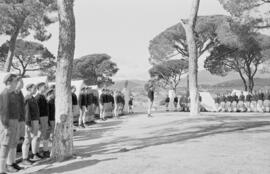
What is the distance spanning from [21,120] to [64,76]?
130 centimetres

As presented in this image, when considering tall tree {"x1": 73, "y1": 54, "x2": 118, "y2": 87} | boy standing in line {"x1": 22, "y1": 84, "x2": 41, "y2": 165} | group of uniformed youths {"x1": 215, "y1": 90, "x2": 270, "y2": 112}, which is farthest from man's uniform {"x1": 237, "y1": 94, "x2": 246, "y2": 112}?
tall tree {"x1": 73, "y1": 54, "x2": 118, "y2": 87}

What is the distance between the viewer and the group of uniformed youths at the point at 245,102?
2638cm

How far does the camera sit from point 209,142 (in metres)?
8.97

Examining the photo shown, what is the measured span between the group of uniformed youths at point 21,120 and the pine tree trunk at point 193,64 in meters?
8.81

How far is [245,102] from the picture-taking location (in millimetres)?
28125

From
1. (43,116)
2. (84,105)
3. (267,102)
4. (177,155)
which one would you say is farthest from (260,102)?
Result: (177,155)

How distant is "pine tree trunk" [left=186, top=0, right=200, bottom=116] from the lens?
17.3 meters

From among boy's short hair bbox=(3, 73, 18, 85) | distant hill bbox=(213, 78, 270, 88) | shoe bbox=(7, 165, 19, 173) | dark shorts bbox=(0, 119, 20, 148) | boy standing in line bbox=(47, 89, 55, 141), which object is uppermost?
distant hill bbox=(213, 78, 270, 88)

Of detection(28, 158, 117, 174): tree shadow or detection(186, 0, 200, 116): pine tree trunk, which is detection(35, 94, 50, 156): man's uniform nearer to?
detection(28, 158, 117, 174): tree shadow

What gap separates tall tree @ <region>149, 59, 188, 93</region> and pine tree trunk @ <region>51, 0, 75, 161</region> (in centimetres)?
4737

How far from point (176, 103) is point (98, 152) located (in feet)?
77.9

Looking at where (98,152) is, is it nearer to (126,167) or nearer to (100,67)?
(126,167)

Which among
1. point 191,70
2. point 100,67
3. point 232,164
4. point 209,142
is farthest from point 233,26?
point 100,67

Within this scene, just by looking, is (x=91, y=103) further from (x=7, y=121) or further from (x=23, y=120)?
(x=7, y=121)
